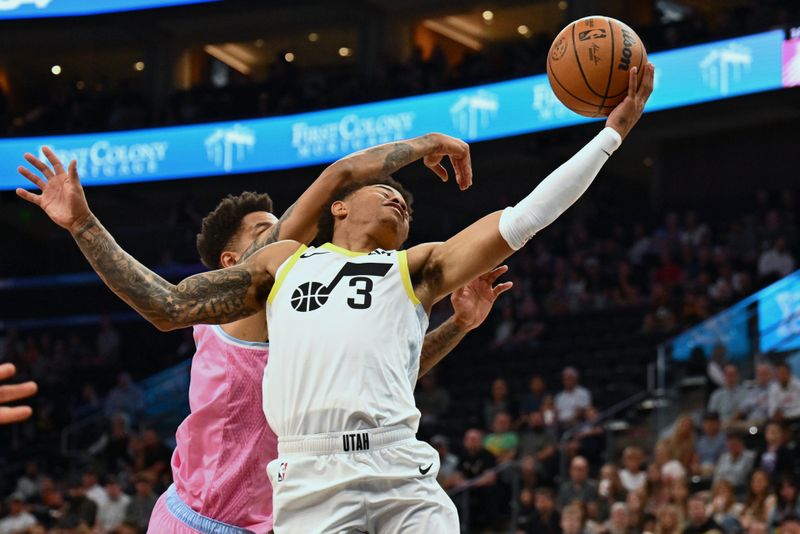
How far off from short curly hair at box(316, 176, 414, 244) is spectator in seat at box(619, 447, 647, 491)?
7.48 meters

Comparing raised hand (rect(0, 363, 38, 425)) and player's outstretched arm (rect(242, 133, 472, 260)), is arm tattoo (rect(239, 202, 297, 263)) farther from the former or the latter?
raised hand (rect(0, 363, 38, 425))

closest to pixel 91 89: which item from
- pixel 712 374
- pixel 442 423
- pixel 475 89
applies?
pixel 475 89

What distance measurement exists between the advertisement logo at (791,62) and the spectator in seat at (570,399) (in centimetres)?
673

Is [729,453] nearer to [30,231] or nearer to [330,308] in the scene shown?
[330,308]

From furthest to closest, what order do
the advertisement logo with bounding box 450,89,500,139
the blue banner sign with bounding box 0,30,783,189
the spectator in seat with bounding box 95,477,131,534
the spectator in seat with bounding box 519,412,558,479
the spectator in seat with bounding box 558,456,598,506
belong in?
the advertisement logo with bounding box 450,89,500,139 < the blue banner sign with bounding box 0,30,783,189 < the spectator in seat with bounding box 95,477,131,534 < the spectator in seat with bounding box 519,412,558,479 < the spectator in seat with bounding box 558,456,598,506

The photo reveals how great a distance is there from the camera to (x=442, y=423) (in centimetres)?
1550

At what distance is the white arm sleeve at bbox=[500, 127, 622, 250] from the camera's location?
13.2 ft

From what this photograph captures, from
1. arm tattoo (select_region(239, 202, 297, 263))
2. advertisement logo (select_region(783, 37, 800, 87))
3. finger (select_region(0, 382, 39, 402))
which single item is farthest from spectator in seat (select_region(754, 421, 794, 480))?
finger (select_region(0, 382, 39, 402))

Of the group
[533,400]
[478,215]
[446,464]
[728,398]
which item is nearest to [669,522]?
[728,398]

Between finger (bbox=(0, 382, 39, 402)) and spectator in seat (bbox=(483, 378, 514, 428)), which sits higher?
finger (bbox=(0, 382, 39, 402))

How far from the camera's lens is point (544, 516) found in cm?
1184

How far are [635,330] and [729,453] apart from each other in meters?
6.12

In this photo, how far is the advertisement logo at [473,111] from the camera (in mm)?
21828

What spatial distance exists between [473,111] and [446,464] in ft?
31.6
